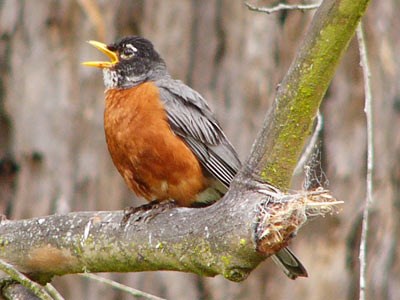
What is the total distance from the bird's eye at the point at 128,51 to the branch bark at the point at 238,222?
74.9 inches

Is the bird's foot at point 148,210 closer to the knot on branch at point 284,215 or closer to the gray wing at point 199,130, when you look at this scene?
the gray wing at point 199,130

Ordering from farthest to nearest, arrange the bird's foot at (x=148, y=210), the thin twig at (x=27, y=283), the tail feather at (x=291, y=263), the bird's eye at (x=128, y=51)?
the bird's eye at (x=128, y=51) → the tail feather at (x=291, y=263) → the bird's foot at (x=148, y=210) → the thin twig at (x=27, y=283)

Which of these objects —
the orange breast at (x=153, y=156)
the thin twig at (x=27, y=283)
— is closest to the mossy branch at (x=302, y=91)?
the thin twig at (x=27, y=283)

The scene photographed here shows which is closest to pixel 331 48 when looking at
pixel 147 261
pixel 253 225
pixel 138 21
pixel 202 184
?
pixel 253 225

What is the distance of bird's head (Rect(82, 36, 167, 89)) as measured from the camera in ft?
19.9

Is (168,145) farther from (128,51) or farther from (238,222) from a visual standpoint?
(238,222)

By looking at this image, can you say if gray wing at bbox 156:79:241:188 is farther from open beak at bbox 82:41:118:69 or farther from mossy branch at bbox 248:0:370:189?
mossy branch at bbox 248:0:370:189

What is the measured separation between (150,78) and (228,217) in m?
2.31

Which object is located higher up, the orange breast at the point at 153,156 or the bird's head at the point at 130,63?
the bird's head at the point at 130,63

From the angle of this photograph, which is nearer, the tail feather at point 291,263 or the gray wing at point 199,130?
the tail feather at point 291,263

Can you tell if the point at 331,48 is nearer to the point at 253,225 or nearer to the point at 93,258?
the point at 253,225

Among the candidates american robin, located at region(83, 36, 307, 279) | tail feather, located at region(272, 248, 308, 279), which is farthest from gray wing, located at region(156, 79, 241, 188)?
tail feather, located at region(272, 248, 308, 279)

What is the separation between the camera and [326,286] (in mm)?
7539

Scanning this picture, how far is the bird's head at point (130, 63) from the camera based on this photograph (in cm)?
605
